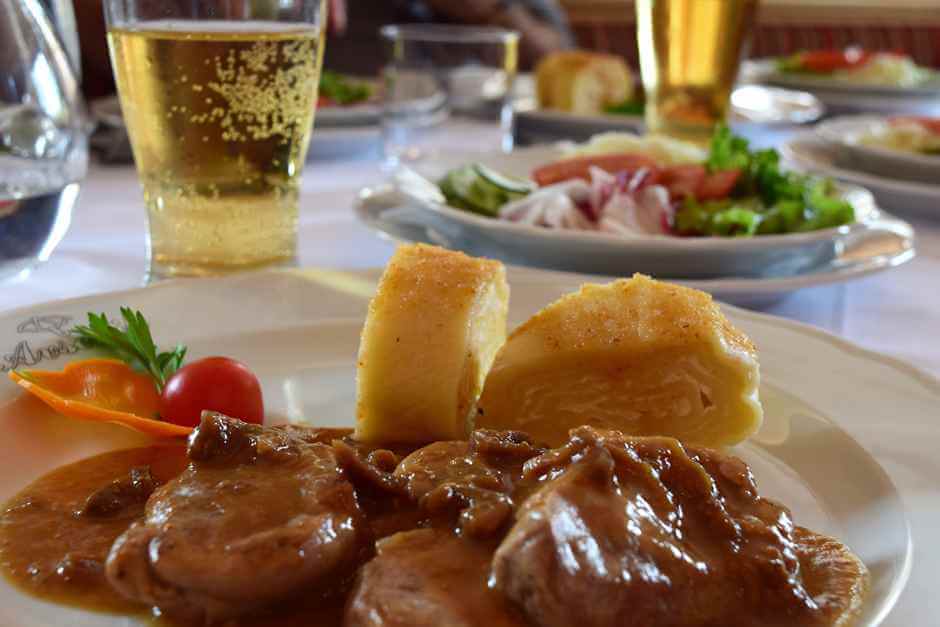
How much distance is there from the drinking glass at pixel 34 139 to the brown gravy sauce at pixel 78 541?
1011 millimetres

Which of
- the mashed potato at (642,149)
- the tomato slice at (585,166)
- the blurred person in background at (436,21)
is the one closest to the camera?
the tomato slice at (585,166)

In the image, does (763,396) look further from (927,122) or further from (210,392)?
(927,122)

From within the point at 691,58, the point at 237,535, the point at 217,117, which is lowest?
the point at 237,535

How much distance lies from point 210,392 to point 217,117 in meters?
0.86

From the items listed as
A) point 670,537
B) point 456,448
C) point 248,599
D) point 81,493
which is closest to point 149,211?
point 81,493

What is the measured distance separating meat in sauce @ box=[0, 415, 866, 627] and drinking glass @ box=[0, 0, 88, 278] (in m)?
1.17

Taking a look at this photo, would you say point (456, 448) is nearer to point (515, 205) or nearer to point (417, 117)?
point (515, 205)

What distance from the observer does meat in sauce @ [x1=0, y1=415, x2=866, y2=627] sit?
3.82 ft

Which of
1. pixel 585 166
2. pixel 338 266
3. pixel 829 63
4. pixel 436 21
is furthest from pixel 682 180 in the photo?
pixel 436 21

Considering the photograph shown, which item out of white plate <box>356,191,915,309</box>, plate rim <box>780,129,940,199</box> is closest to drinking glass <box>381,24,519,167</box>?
white plate <box>356,191,915,309</box>

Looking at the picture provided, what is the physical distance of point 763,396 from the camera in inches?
77.0

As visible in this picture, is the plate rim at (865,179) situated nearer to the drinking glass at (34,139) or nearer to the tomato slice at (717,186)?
the tomato slice at (717,186)

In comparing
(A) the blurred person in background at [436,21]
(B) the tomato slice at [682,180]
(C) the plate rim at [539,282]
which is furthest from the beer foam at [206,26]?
(A) the blurred person in background at [436,21]

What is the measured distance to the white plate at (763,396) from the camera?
1.43 m
